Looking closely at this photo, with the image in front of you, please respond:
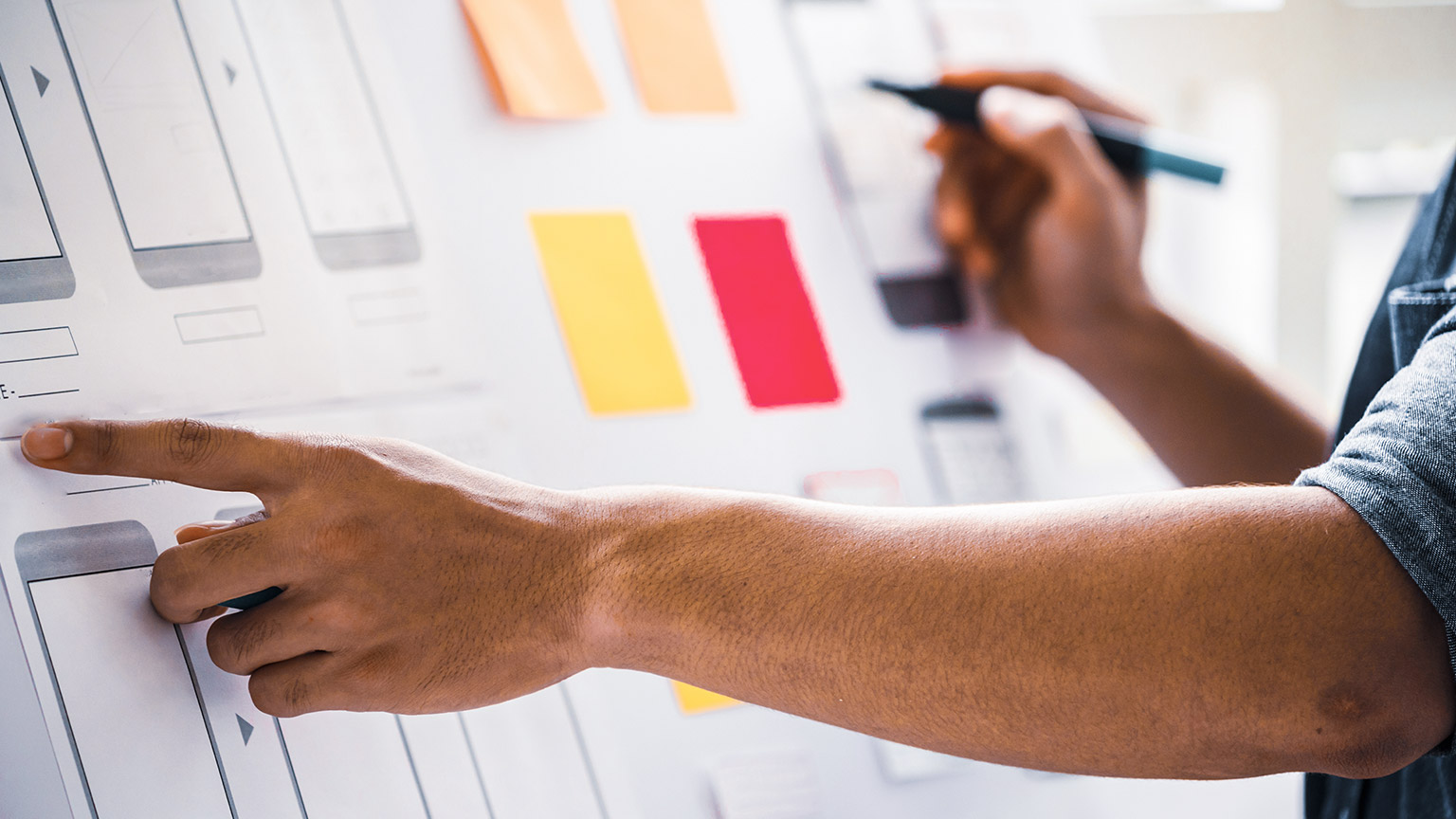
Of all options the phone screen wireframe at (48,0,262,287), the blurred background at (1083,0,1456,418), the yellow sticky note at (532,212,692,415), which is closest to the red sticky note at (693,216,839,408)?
the yellow sticky note at (532,212,692,415)

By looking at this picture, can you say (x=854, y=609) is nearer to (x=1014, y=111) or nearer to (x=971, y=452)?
(x=971, y=452)

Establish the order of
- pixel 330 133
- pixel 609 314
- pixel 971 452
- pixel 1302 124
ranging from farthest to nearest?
pixel 1302 124 → pixel 971 452 → pixel 609 314 → pixel 330 133

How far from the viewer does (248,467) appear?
0.38 metres

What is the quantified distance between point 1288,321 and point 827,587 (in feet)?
3.30

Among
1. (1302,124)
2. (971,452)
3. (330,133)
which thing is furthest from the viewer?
(1302,124)

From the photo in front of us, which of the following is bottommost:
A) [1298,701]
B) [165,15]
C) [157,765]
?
[1298,701]

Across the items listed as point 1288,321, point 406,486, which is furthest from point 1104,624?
point 1288,321

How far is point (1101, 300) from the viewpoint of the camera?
85cm

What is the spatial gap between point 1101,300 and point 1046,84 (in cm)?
18

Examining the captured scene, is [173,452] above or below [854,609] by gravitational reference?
above

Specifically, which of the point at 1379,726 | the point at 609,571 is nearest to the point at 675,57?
the point at 609,571

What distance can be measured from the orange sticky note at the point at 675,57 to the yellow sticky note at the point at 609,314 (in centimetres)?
10

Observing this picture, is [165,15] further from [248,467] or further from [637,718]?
[637,718]

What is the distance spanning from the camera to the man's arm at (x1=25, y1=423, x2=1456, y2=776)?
385 mm
